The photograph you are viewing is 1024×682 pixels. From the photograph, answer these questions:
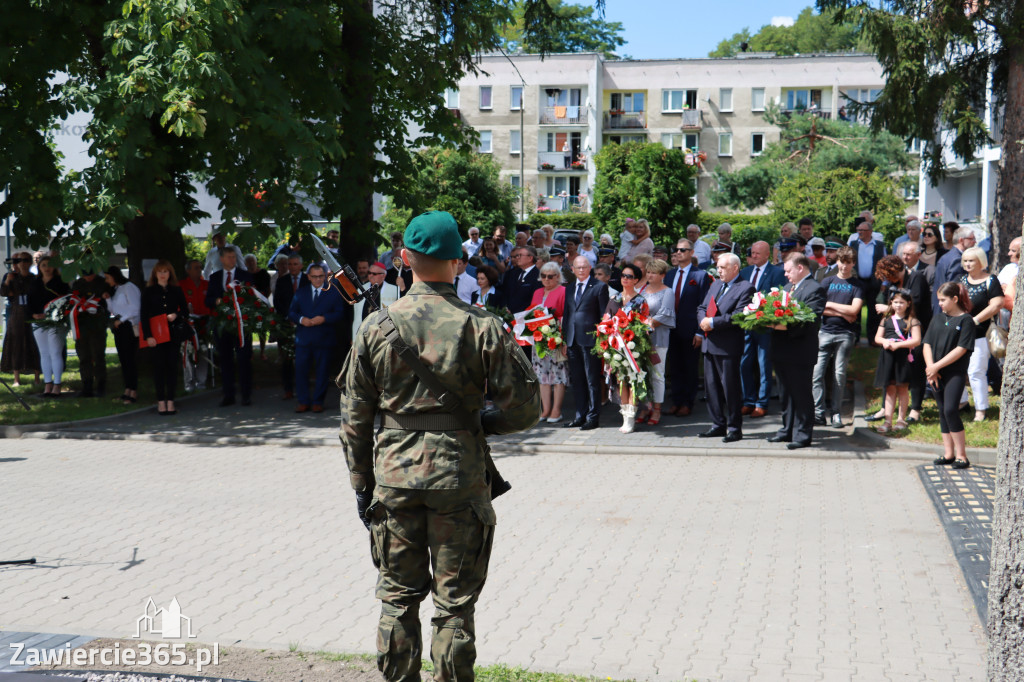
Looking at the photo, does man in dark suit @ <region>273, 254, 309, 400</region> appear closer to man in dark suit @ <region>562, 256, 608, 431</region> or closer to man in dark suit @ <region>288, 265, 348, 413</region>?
man in dark suit @ <region>288, 265, 348, 413</region>

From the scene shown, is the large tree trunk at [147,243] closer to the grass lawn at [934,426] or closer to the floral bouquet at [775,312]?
the floral bouquet at [775,312]

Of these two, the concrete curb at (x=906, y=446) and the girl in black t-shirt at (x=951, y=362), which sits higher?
the girl in black t-shirt at (x=951, y=362)

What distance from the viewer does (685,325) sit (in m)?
13.3

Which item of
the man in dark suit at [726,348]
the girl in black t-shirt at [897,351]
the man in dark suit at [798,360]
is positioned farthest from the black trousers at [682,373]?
the girl in black t-shirt at [897,351]

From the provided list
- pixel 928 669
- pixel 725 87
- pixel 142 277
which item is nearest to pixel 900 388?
pixel 928 669

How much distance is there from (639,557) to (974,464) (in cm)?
504

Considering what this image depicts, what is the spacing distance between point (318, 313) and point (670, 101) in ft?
189

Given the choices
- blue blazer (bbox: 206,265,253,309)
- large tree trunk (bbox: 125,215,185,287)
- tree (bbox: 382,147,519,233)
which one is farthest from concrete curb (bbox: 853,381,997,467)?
tree (bbox: 382,147,519,233)

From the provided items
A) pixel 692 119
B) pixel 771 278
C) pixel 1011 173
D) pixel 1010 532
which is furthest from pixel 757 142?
pixel 1010 532

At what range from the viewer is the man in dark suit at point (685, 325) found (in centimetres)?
1334

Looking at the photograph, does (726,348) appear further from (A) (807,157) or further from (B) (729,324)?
(A) (807,157)

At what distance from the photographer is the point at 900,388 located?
1177cm

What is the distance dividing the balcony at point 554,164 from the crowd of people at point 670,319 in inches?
2026

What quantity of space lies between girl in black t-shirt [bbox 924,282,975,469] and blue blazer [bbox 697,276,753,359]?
2.18m
